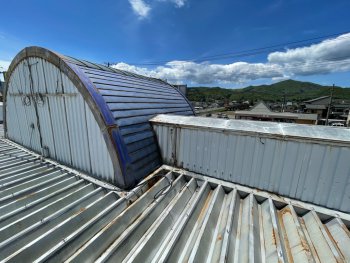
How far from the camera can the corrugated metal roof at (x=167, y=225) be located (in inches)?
100.0

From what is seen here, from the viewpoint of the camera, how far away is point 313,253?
264 cm

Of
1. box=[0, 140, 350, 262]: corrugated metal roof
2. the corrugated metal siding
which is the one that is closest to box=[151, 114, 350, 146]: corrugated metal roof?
box=[0, 140, 350, 262]: corrugated metal roof

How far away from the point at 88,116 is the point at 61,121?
5.70 ft

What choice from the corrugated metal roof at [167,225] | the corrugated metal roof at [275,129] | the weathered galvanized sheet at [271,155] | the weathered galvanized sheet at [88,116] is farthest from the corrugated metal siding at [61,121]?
the corrugated metal roof at [275,129]

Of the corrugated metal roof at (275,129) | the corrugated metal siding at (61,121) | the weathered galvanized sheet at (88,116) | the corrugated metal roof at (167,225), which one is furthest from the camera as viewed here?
the corrugated metal siding at (61,121)

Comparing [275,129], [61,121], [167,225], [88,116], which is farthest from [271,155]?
[61,121]

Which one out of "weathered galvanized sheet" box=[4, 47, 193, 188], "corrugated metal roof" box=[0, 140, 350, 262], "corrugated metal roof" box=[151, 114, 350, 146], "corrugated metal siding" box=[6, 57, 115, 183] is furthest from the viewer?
"corrugated metal siding" box=[6, 57, 115, 183]

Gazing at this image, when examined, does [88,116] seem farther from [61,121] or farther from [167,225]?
[167,225]

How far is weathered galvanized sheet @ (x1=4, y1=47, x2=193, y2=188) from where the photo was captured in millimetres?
Result: 4480

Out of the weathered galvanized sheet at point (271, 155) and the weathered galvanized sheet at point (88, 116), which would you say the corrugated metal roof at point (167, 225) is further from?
the weathered galvanized sheet at point (88, 116)

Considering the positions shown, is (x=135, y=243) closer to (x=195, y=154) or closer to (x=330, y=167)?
(x=195, y=154)

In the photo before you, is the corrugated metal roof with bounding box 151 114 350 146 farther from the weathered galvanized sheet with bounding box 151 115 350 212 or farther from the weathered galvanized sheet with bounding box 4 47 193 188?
the weathered galvanized sheet with bounding box 4 47 193 188

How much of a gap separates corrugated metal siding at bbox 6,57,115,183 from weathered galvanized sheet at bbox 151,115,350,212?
2.21 metres

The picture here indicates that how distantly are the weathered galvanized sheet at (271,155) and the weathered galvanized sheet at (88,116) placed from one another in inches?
44.3
